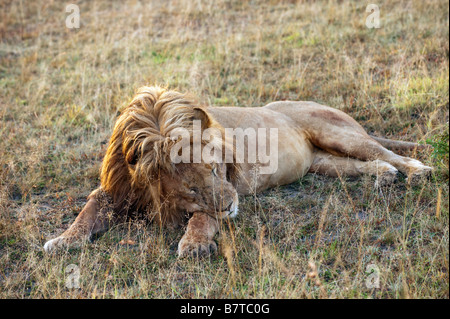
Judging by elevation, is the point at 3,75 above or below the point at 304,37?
below

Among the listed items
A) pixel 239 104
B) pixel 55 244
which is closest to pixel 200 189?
pixel 55 244

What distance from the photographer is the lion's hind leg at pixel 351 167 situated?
4781 millimetres

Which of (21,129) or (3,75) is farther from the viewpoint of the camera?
(3,75)

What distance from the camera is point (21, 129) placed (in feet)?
22.0

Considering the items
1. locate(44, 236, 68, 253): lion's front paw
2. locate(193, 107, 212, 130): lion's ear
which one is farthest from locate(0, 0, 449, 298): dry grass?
locate(193, 107, 212, 130): lion's ear

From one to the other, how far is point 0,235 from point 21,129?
2.73 meters

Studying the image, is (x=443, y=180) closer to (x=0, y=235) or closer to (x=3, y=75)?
(x=0, y=235)

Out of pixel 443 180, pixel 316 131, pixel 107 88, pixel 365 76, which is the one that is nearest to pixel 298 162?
pixel 316 131

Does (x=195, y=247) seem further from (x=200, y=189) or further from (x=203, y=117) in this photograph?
(x=203, y=117)

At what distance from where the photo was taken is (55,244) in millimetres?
3971

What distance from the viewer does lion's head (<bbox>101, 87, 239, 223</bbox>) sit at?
3816mm

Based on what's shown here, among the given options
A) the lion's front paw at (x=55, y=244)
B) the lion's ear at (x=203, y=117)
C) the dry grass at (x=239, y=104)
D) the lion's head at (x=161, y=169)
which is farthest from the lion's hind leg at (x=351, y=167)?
the lion's front paw at (x=55, y=244)

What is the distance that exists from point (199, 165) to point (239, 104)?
3.59m

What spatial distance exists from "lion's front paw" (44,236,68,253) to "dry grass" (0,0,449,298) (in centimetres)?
9
